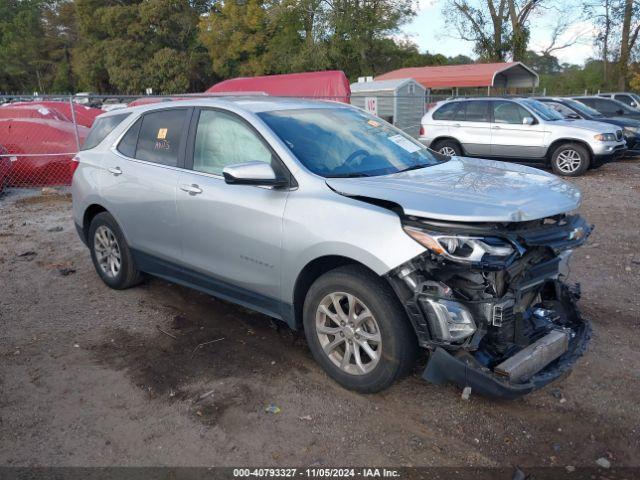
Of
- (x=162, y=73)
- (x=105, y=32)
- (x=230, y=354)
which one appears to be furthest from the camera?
(x=105, y=32)

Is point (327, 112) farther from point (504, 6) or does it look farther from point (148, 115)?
point (504, 6)

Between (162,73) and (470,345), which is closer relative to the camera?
(470,345)

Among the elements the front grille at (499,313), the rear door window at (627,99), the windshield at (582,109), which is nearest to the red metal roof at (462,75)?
the rear door window at (627,99)

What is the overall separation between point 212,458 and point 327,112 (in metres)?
2.70

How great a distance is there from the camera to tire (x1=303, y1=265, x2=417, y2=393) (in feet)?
10.6

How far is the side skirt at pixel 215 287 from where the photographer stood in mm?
3887

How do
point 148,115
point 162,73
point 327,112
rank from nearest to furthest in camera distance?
point 327,112 < point 148,115 < point 162,73

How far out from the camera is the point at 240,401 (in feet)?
11.6

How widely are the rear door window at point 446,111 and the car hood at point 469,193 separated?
9.33m

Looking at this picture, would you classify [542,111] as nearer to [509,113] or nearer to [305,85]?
[509,113]

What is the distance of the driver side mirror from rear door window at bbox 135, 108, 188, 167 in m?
1.11

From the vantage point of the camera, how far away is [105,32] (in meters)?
51.9

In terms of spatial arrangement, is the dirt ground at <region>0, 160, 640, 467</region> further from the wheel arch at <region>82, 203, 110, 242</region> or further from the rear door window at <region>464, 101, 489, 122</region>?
the rear door window at <region>464, 101, 489, 122</region>

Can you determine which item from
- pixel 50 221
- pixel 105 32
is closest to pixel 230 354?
pixel 50 221
